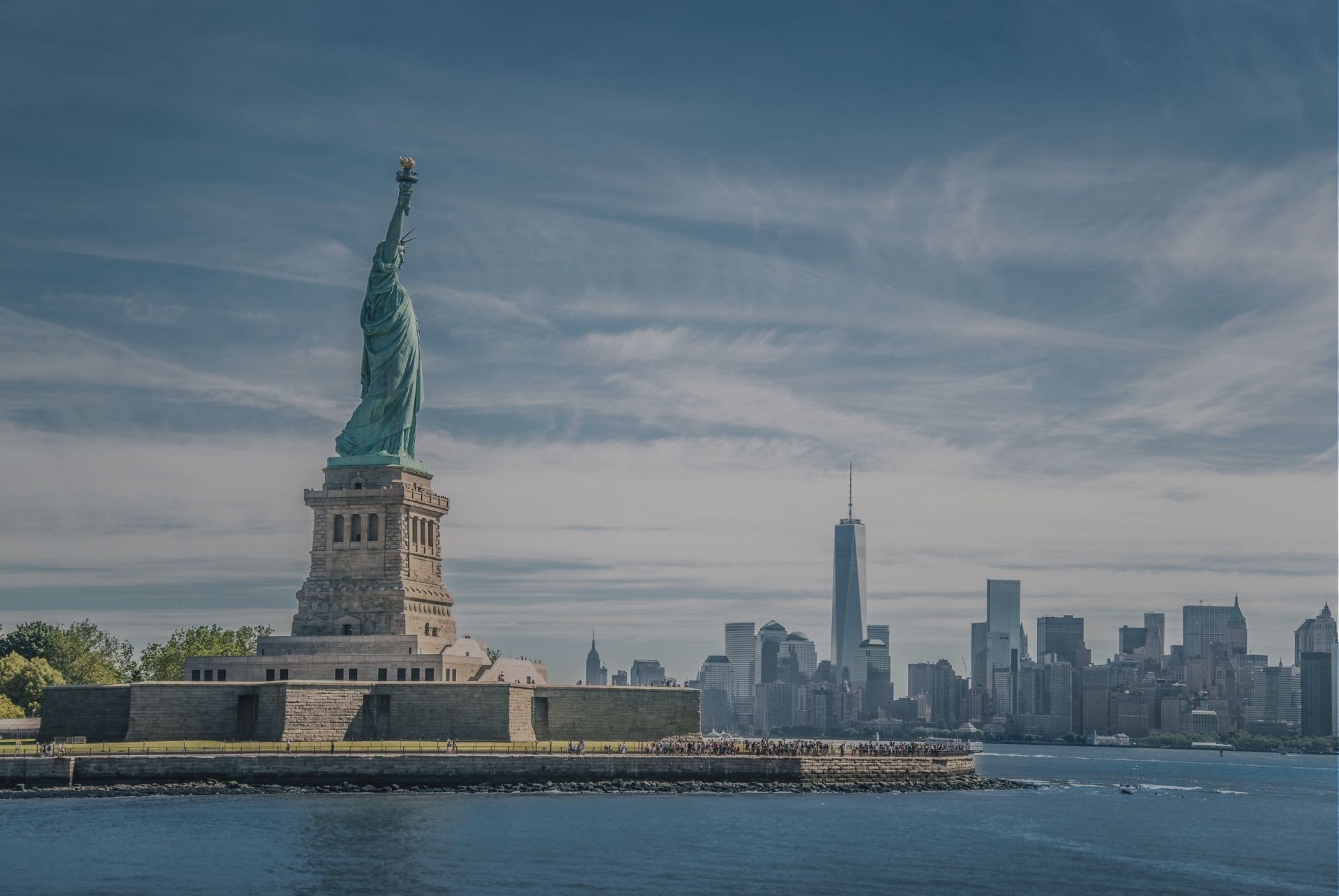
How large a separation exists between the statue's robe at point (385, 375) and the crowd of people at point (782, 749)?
2675cm

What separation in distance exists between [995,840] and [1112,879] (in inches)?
411

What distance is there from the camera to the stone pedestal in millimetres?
109375

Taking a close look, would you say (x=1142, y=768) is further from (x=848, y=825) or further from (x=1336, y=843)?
(x=848, y=825)

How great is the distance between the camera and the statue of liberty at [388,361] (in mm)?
114000

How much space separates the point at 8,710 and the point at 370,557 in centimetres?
2889

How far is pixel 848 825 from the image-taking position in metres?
83.9

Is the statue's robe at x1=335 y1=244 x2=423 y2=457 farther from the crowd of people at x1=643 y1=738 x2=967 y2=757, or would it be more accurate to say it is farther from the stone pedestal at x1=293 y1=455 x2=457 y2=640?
the crowd of people at x1=643 y1=738 x2=967 y2=757

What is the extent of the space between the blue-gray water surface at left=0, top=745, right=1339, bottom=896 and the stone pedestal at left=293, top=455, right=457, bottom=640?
22.0 m

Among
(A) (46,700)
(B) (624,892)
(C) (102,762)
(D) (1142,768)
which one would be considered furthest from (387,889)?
(D) (1142,768)

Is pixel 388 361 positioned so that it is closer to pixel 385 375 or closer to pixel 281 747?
pixel 385 375

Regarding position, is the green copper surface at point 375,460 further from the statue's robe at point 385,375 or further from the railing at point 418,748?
the railing at point 418,748

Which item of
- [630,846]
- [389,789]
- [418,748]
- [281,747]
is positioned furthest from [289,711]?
[630,846]

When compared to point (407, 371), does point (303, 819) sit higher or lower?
lower

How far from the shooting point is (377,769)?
93062 millimetres
